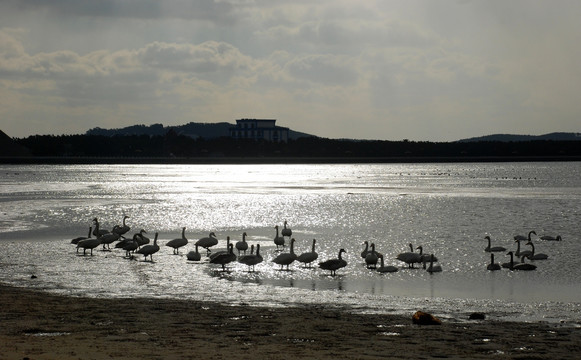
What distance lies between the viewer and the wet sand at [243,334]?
12.3m

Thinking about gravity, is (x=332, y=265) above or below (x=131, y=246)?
below

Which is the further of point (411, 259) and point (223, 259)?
point (411, 259)

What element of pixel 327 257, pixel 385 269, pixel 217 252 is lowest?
pixel 327 257

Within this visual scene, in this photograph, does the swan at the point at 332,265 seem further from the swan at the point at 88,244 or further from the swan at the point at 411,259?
the swan at the point at 88,244

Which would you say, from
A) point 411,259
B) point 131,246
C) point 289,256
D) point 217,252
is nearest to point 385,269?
point 411,259

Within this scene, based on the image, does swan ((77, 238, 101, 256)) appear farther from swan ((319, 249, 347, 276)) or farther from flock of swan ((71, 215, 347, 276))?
swan ((319, 249, 347, 276))

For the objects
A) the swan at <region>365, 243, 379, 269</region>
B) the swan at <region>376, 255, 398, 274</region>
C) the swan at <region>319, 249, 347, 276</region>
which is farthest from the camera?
the swan at <region>365, 243, 379, 269</region>

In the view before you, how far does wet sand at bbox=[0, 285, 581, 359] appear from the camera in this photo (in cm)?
1231

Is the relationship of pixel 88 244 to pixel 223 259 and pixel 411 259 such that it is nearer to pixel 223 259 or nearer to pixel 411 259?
pixel 223 259

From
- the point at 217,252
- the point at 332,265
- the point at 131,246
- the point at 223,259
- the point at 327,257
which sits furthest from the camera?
the point at 327,257

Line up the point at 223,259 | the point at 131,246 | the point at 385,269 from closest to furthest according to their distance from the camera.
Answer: the point at 385,269 < the point at 223,259 < the point at 131,246

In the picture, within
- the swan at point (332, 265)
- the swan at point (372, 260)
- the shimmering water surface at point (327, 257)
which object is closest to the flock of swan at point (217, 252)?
the swan at point (332, 265)

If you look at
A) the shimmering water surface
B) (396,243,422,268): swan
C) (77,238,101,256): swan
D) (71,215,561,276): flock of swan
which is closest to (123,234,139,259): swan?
(71,215,561,276): flock of swan

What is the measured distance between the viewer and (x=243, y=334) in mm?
13828
